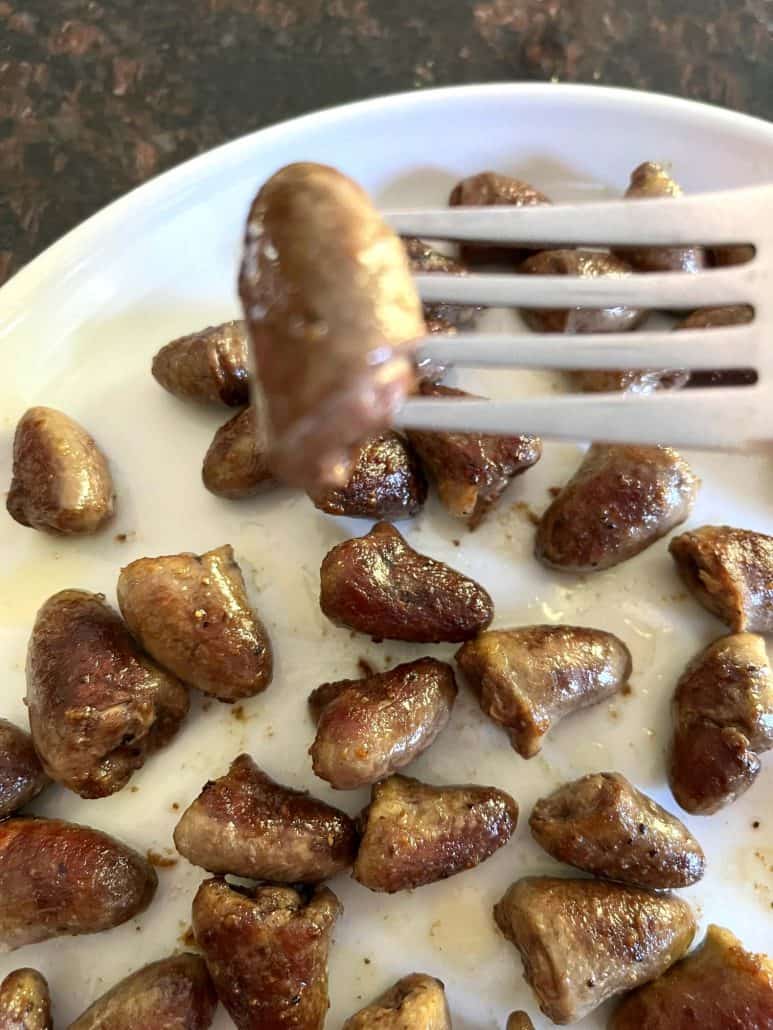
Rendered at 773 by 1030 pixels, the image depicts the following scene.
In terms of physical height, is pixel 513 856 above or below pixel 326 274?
below

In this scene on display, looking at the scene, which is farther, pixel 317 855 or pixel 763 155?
pixel 763 155

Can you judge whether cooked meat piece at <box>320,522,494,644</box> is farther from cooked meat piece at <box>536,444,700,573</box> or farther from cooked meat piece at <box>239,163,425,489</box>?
cooked meat piece at <box>239,163,425,489</box>

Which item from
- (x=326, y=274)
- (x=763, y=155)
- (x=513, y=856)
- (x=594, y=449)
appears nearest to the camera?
(x=326, y=274)

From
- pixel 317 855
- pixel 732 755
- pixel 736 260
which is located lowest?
pixel 317 855

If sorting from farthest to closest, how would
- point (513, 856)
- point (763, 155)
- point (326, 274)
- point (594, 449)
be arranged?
point (763, 155) < point (594, 449) < point (513, 856) < point (326, 274)

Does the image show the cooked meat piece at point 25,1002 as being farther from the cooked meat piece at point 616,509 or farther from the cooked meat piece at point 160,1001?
the cooked meat piece at point 616,509

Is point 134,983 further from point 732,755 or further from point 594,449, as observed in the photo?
point 594,449

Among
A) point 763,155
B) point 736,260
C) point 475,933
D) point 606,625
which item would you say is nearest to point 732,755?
point 606,625
